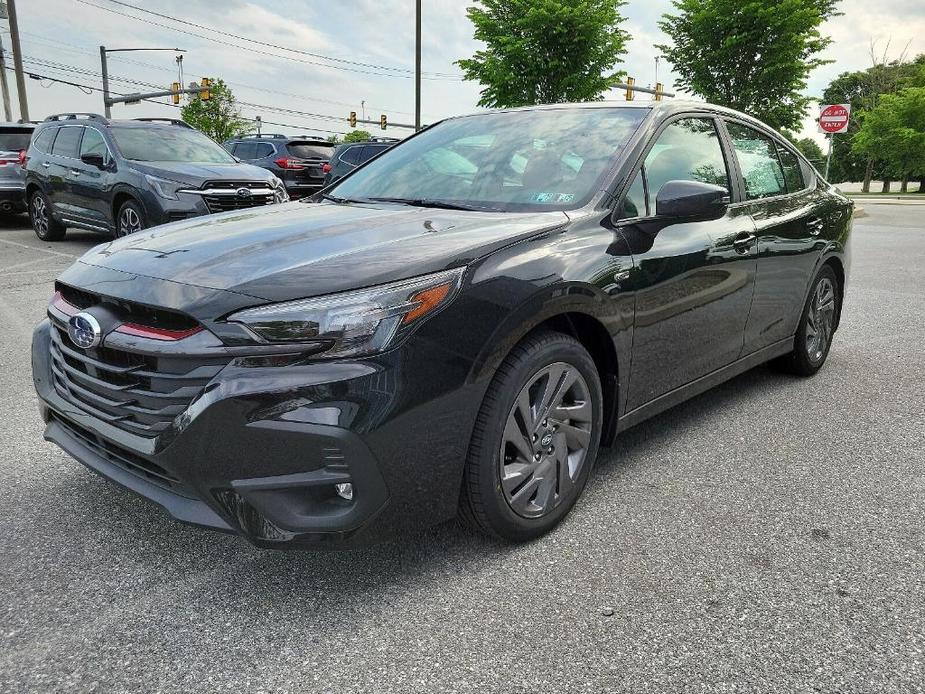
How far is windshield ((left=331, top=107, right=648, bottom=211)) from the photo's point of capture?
300 centimetres

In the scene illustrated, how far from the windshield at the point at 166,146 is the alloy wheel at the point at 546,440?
342 inches

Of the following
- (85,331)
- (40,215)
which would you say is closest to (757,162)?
(85,331)

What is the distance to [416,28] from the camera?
23859 millimetres

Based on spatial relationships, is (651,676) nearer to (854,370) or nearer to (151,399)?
(151,399)

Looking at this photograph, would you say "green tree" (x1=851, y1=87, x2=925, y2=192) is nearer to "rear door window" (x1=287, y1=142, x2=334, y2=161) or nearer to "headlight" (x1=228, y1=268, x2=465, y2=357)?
"rear door window" (x1=287, y1=142, x2=334, y2=161)

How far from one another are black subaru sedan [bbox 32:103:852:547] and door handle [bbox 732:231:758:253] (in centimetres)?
2

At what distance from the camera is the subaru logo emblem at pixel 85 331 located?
2264 millimetres

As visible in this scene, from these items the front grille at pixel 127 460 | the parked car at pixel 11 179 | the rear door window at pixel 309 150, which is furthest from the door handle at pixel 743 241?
the rear door window at pixel 309 150

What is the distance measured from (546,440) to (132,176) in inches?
333

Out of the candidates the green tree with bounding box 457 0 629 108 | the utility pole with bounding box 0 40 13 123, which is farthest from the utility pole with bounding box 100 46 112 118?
the green tree with bounding box 457 0 629 108

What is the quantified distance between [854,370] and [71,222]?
33.7ft

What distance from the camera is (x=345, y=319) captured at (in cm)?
203

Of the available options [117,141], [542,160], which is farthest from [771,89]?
[542,160]

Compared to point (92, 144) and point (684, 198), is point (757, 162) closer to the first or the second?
point (684, 198)
